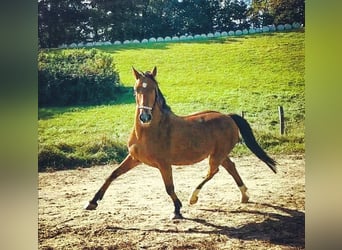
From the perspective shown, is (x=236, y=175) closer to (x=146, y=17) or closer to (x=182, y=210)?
(x=182, y=210)

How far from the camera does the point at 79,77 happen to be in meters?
2.95

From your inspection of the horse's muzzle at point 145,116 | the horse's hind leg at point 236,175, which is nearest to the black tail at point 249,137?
the horse's hind leg at point 236,175

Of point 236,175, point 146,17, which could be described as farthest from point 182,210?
point 146,17

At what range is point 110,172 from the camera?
2902 mm

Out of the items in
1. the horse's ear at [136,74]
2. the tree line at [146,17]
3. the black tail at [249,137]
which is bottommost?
the black tail at [249,137]

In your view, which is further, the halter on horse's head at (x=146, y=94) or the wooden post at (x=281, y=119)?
the wooden post at (x=281, y=119)

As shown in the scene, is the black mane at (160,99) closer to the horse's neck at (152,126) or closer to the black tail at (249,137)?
the horse's neck at (152,126)

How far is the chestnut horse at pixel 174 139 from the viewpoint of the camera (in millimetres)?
2887

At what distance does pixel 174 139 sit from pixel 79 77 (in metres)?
0.69

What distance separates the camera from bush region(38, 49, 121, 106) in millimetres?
2889

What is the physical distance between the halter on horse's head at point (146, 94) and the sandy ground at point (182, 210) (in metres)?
0.31

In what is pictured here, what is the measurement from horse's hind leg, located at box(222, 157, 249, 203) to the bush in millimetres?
787
